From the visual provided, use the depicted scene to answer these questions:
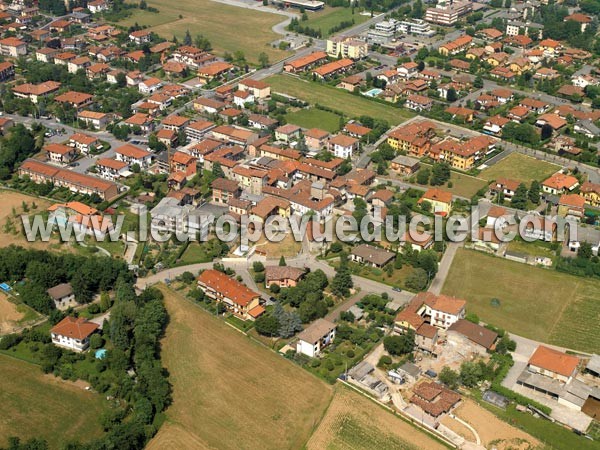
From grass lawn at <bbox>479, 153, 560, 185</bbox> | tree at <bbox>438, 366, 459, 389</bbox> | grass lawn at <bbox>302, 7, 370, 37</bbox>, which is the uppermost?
grass lawn at <bbox>302, 7, 370, 37</bbox>

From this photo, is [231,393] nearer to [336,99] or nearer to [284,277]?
[284,277]

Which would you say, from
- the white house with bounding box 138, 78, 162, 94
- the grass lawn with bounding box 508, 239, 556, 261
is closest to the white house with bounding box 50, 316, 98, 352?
the grass lawn with bounding box 508, 239, 556, 261

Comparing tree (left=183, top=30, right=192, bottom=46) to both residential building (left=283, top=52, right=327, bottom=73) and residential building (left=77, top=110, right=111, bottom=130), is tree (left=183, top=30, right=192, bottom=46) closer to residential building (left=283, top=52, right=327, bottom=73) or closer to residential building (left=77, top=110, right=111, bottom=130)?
residential building (left=283, top=52, right=327, bottom=73)

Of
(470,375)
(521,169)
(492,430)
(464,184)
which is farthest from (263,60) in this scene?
(492,430)

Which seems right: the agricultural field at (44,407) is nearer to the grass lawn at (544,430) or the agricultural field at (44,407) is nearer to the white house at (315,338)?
the white house at (315,338)

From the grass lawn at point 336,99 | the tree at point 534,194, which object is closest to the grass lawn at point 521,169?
the tree at point 534,194

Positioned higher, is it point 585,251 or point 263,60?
point 263,60

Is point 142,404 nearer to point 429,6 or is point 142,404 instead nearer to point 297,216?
point 297,216
